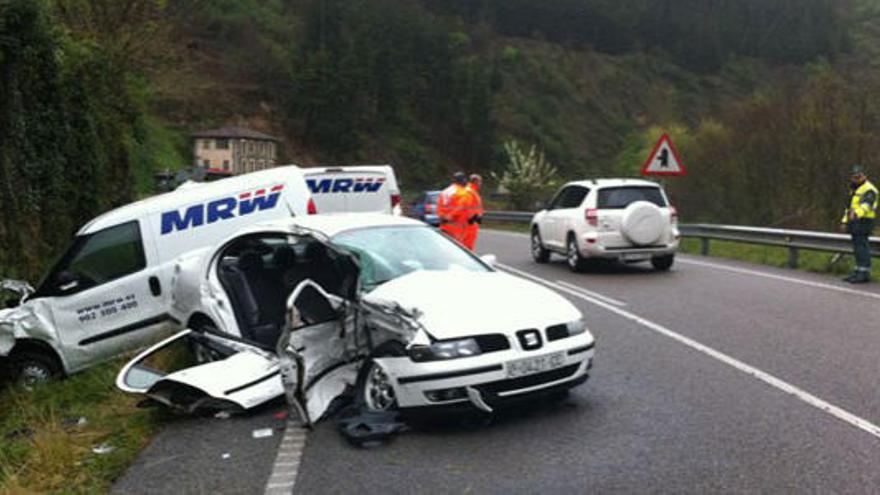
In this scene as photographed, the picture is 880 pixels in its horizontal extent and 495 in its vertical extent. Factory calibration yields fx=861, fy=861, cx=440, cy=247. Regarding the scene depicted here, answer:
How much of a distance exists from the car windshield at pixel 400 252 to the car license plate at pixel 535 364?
1344mm

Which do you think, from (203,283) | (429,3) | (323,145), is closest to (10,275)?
(203,283)

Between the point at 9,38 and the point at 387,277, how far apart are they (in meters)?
10.4

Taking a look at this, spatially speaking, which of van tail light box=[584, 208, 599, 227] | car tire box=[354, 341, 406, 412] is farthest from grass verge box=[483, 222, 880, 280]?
car tire box=[354, 341, 406, 412]

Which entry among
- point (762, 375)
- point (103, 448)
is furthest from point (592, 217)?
point (103, 448)

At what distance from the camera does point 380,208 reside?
14.5 meters

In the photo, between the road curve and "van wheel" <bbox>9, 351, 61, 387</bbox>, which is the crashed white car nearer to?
the road curve

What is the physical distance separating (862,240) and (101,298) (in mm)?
11292

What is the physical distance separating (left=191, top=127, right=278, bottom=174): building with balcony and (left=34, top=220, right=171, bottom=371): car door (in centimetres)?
4873

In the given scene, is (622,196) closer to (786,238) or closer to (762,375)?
(786,238)

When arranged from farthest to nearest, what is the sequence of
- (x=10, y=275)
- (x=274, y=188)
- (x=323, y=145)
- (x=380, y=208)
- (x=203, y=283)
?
(x=323, y=145) → (x=380, y=208) → (x=10, y=275) → (x=274, y=188) → (x=203, y=283)

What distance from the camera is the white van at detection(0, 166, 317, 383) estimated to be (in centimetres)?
896

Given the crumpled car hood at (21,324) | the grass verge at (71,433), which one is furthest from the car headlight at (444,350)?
the crumpled car hood at (21,324)

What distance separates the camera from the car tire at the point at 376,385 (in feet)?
19.0

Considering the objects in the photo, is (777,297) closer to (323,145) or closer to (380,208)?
(380,208)
